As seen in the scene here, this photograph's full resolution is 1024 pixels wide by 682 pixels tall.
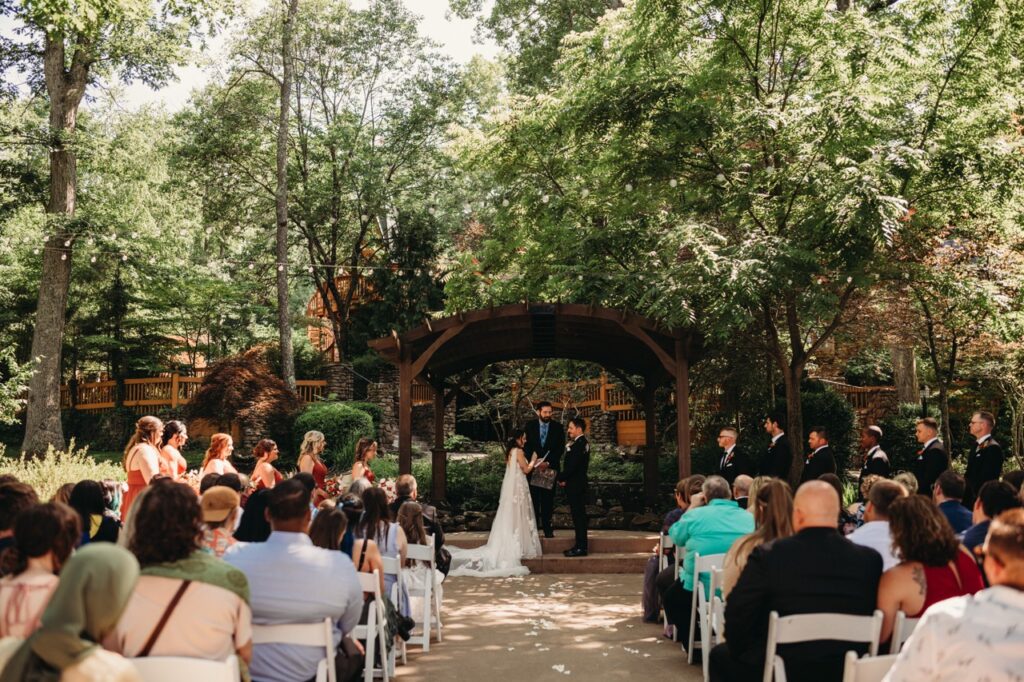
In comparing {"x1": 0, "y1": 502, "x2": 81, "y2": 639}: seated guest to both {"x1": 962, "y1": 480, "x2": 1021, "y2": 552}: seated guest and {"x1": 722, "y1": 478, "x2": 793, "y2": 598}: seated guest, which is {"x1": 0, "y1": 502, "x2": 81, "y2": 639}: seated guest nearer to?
{"x1": 722, "y1": 478, "x2": 793, "y2": 598}: seated guest

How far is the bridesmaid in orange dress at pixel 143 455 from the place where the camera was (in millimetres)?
7625

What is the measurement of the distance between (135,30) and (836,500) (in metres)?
20.0

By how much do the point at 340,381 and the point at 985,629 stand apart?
2560cm

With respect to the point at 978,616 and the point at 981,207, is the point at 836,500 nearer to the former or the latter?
the point at 978,616

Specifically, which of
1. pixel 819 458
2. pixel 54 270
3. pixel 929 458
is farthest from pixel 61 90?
pixel 929 458

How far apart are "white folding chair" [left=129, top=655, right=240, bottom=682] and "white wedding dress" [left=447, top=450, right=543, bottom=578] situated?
839 centimetres

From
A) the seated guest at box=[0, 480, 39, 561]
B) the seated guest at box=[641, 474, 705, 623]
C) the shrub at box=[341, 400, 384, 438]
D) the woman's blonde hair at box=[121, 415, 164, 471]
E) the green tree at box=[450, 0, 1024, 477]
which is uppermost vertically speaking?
the green tree at box=[450, 0, 1024, 477]

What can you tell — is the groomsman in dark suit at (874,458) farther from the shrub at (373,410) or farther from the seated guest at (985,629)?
the shrub at (373,410)

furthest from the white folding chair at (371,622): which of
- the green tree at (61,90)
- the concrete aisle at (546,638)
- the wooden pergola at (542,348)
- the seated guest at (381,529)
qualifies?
the green tree at (61,90)

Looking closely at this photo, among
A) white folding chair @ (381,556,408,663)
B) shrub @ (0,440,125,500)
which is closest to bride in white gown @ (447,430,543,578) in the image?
white folding chair @ (381,556,408,663)

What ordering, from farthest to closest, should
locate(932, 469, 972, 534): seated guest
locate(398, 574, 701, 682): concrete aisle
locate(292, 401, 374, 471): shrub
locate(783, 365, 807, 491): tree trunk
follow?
locate(292, 401, 374, 471): shrub → locate(783, 365, 807, 491): tree trunk → locate(398, 574, 701, 682): concrete aisle → locate(932, 469, 972, 534): seated guest

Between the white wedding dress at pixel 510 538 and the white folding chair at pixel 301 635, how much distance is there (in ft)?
24.2

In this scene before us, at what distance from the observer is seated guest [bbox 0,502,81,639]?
310cm

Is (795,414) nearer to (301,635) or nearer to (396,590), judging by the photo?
(396,590)
